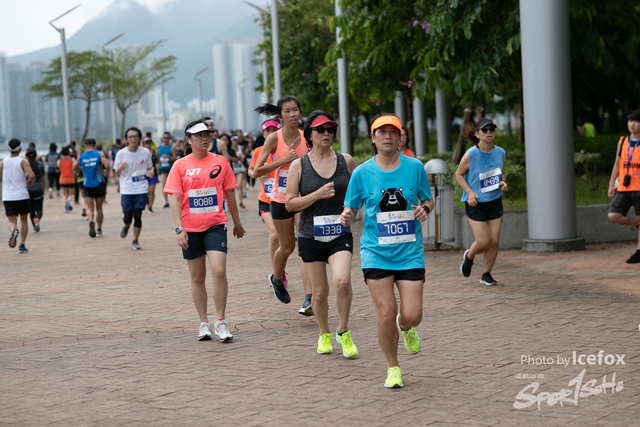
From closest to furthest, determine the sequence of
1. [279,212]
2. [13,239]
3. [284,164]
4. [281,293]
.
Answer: [284,164] < [279,212] < [281,293] < [13,239]

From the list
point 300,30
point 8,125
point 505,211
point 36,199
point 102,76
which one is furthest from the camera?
point 8,125

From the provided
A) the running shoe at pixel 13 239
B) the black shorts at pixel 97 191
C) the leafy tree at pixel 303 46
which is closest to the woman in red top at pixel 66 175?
the black shorts at pixel 97 191

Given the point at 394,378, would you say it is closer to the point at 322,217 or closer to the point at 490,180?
the point at 322,217

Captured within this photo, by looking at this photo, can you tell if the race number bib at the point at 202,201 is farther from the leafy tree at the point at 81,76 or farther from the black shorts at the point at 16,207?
the leafy tree at the point at 81,76

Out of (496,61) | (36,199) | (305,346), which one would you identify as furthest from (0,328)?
(36,199)

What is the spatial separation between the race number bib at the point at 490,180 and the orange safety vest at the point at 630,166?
2.27 metres

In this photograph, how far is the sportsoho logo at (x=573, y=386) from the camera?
615cm

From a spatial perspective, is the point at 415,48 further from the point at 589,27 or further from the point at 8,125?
the point at 8,125

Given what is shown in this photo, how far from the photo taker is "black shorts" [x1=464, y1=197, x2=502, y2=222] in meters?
10.9

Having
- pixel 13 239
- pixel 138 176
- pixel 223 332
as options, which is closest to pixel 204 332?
pixel 223 332

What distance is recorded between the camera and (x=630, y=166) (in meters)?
12.4

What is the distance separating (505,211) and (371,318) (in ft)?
19.3

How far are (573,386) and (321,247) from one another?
2104 mm

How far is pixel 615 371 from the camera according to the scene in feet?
22.4
